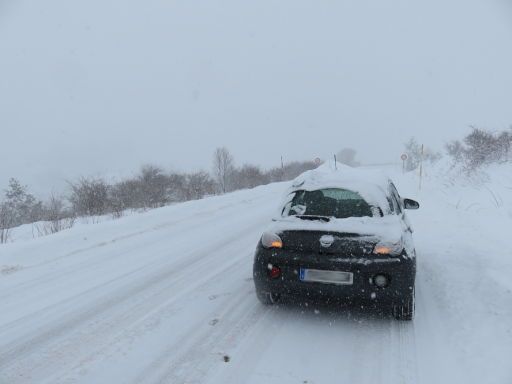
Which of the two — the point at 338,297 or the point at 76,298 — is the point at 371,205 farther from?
the point at 76,298

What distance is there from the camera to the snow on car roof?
495 cm

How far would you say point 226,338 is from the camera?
4.25 meters

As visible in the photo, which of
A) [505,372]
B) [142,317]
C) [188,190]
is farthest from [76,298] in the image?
[188,190]

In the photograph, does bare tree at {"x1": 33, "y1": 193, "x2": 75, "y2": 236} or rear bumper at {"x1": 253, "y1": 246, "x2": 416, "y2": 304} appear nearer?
rear bumper at {"x1": 253, "y1": 246, "x2": 416, "y2": 304}

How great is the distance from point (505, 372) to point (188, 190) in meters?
22.8

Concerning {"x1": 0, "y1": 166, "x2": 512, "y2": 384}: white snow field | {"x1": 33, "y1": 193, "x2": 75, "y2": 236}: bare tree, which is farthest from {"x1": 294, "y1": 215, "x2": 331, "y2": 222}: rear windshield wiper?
{"x1": 33, "y1": 193, "x2": 75, "y2": 236}: bare tree

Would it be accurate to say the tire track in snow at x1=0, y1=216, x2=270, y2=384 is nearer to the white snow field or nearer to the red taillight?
the white snow field

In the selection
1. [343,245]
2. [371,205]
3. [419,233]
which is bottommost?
[419,233]

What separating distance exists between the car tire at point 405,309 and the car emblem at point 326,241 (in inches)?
36.7

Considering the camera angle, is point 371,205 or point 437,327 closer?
point 437,327

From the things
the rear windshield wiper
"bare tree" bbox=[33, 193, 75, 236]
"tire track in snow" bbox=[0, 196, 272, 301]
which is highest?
the rear windshield wiper

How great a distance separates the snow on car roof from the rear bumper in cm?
77

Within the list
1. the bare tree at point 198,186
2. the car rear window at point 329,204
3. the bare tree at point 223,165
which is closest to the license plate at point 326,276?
the car rear window at point 329,204

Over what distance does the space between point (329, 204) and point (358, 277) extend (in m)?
1.26
